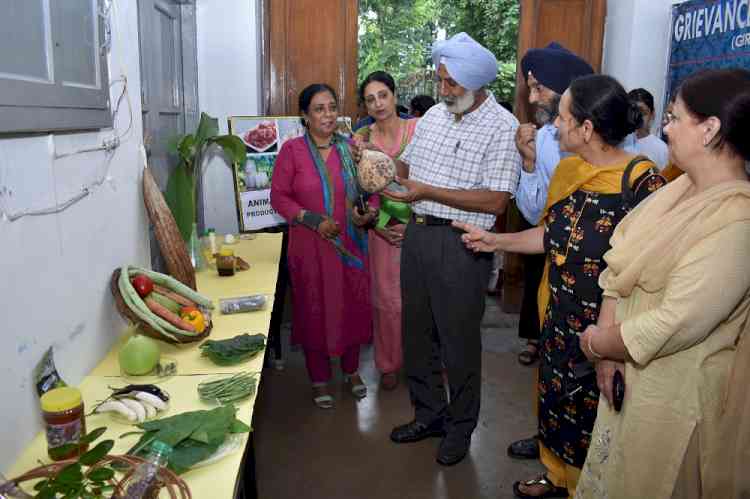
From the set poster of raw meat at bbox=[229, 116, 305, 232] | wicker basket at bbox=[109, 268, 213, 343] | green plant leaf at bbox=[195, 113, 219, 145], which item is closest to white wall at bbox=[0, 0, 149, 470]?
wicker basket at bbox=[109, 268, 213, 343]

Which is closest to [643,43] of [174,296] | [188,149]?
[188,149]

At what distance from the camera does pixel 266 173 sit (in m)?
3.70

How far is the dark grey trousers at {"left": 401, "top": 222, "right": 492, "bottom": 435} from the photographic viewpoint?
92.2 inches

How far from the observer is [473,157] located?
7.57 ft

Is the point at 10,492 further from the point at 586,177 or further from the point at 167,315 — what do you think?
the point at 586,177

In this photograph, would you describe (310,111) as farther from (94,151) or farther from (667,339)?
(667,339)

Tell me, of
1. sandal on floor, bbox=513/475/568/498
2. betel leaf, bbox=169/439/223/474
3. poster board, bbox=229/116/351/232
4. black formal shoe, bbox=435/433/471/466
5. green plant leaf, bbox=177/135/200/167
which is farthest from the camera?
poster board, bbox=229/116/351/232

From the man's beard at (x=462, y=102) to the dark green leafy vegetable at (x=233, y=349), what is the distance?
1.18 meters

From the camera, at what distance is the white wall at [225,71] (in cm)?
384

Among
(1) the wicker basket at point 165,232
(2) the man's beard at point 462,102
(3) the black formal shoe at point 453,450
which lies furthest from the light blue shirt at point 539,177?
(1) the wicker basket at point 165,232

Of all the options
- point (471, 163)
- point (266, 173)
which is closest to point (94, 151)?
point (471, 163)

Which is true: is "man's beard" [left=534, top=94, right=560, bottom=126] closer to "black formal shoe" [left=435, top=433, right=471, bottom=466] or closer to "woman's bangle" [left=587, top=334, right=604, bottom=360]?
"woman's bangle" [left=587, top=334, right=604, bottom=360]

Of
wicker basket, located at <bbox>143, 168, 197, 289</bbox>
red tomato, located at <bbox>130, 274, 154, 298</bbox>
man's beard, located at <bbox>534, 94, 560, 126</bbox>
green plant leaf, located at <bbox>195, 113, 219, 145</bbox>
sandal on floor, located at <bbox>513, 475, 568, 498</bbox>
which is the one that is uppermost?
man's beard, located at <bbox>534, 94, 560, 126</bbox>

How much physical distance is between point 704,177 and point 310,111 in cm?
190
